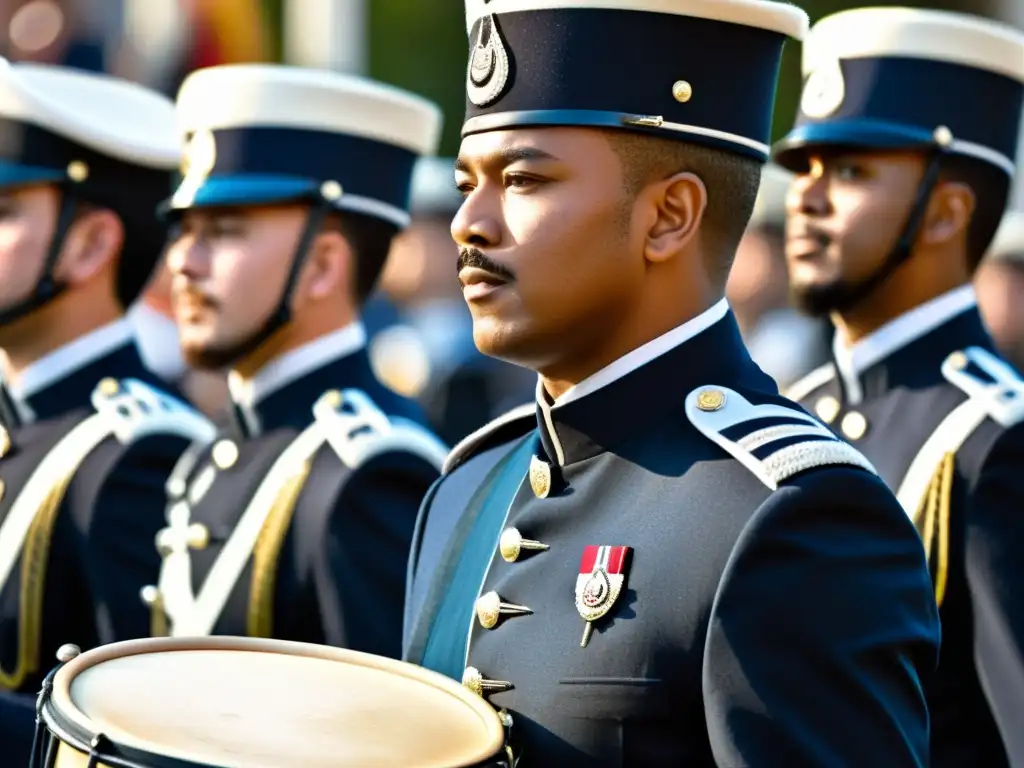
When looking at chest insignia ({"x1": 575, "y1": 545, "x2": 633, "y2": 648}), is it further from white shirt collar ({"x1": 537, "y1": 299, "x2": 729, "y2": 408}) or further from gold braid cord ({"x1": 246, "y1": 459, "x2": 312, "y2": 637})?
gold braid cord ({"x1": 246, "y1": 459, "x2": 312, "y2": 637})

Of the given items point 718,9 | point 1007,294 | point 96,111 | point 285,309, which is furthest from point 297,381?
point 1007,294

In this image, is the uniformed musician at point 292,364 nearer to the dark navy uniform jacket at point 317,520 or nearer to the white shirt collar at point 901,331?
the dark navy uniform jacket at point 317,520

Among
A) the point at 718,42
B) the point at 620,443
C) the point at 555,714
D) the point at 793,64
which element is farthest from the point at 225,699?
the point at 793,64

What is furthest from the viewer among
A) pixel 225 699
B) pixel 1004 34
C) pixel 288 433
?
pixel 288 433

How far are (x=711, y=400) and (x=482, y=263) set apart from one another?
0.40 m

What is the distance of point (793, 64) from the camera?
43.3 feet

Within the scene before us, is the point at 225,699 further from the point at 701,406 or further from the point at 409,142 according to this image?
the point at 409,142

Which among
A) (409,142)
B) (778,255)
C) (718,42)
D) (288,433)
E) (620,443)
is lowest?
(778,255)

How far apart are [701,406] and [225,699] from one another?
83cm

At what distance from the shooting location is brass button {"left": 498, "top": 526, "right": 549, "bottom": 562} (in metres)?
3.00

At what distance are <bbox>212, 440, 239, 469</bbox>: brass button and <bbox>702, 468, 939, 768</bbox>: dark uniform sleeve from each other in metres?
2.77

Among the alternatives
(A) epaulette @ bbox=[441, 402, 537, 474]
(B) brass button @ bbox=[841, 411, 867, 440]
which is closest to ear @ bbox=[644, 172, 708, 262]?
(A) epaulette @ bbox=[441, 402, 537, 474]

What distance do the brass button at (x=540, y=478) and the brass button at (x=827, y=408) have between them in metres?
1.68

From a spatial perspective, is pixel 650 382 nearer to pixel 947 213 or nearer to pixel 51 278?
pixel 947 213
